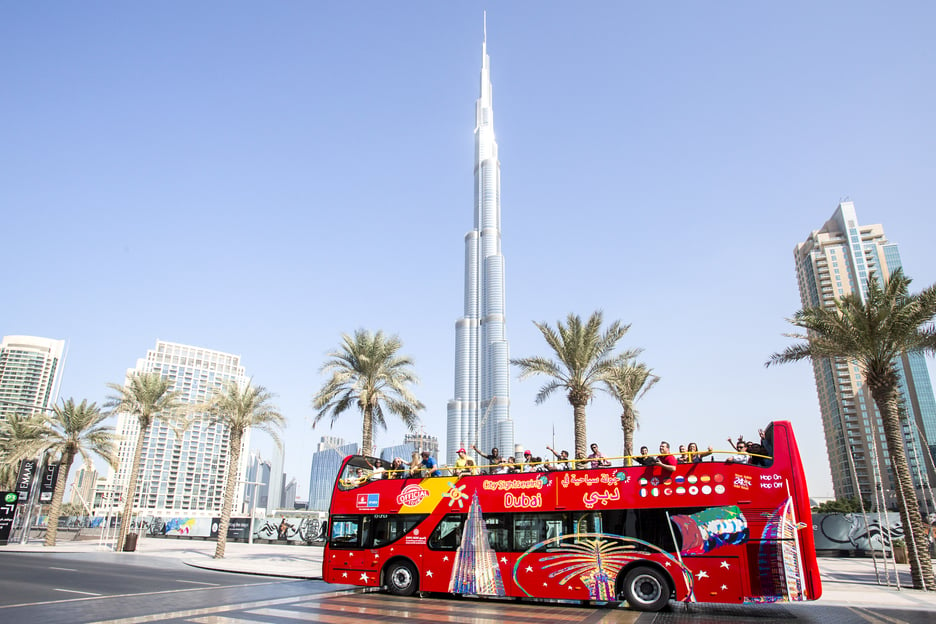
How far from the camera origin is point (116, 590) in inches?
571

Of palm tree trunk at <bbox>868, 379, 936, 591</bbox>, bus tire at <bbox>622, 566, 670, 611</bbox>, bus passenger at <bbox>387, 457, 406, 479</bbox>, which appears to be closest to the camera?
bus tire at <bbox>622, 566, 670, 611</bbox>

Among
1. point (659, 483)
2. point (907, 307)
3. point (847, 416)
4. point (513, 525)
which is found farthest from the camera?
point (847, 416)

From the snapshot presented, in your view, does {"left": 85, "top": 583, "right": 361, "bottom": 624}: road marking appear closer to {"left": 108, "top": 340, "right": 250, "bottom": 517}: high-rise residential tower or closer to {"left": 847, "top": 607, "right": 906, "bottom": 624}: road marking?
{"left": 847, "top": 607, "right": 906, "bottom": 624}: road marking

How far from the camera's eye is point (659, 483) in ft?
41.3

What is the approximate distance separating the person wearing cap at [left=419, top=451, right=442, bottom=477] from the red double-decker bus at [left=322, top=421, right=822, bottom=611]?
0.22 m

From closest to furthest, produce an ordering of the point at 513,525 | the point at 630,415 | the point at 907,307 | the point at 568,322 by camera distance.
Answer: the point at 513,525 → the point at 907,307 → the point at 568,322 → the point at 630,415

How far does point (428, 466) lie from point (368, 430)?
11897 millimetres

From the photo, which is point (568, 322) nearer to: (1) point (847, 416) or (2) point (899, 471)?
(2) point (899, 471)

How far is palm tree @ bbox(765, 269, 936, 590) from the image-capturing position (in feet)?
58.8

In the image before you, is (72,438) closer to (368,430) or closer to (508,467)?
(368,430)

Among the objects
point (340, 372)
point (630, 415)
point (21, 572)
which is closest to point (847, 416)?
point (630, 415)

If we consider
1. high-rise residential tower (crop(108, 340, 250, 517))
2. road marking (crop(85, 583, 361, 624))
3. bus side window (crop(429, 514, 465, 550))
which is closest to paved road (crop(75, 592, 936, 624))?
road marking (crop(85, 583, 361, 624))

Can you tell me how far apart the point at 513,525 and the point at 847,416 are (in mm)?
136769

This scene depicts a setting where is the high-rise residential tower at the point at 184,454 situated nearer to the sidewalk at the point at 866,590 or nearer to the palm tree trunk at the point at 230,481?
the palm tree trunk at the point at 230,481
